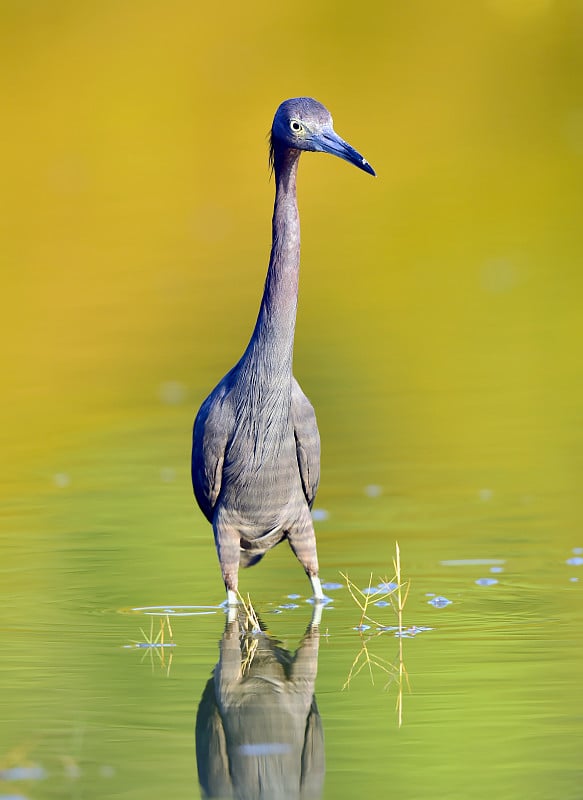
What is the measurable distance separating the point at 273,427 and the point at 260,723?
79.9 inches

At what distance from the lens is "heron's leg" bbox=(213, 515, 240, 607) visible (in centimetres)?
726

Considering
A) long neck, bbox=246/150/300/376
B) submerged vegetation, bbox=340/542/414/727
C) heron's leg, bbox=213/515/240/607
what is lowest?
submerged vegetation, bbox=340/542/414/727

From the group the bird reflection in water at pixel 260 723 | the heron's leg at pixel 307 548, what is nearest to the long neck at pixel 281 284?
the heron's leg at pixel 307 548

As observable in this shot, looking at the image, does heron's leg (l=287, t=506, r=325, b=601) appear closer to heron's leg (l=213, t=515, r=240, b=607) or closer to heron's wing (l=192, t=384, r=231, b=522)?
heron's leg (l=213, t=515, r=240, b=607)

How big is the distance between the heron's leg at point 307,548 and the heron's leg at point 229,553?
0.25 m

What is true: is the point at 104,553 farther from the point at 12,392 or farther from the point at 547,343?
the point at 547,343

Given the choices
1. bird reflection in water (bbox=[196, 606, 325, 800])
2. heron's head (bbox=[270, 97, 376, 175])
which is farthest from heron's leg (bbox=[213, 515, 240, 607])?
heron's head (bbox=[270, 97, 376, 175])

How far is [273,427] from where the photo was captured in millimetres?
7379

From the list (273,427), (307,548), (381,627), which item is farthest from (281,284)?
(381,627)

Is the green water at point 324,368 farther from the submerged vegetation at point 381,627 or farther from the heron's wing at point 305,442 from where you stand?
the heron's wing at point 305,442

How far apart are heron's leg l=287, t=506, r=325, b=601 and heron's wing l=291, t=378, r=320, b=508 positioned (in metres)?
0.15

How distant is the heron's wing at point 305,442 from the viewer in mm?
7547

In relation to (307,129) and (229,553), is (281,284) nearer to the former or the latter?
(307,129)

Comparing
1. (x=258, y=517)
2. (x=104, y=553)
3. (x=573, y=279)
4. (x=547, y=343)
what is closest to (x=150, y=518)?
(x=104, y=553)
